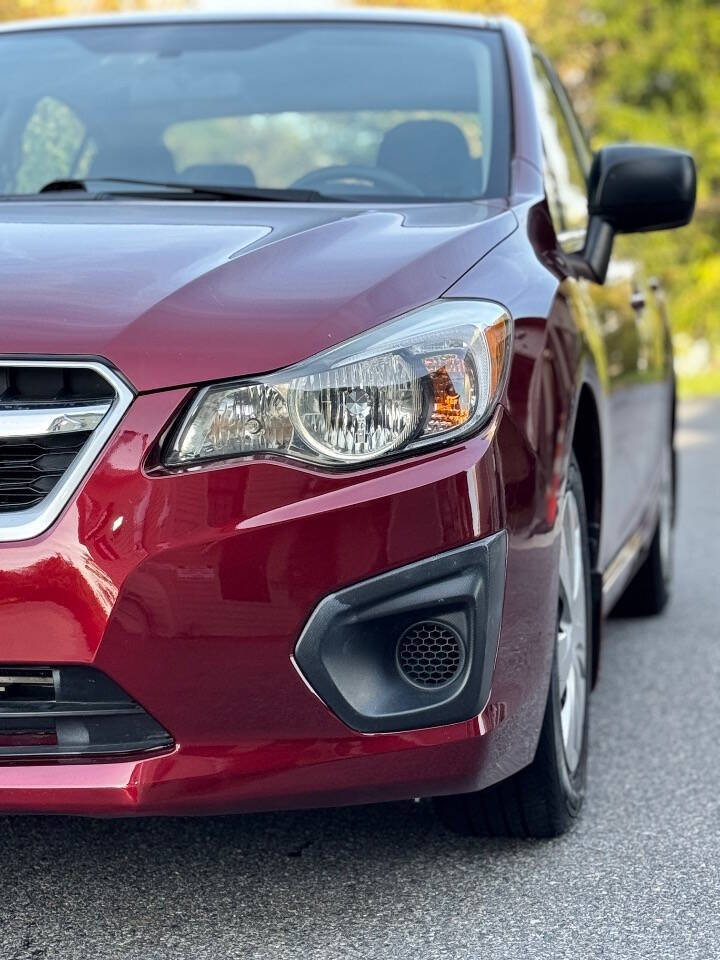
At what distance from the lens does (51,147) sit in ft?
12.4

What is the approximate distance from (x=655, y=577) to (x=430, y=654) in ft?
9.21

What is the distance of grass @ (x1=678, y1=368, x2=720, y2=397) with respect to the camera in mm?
16422

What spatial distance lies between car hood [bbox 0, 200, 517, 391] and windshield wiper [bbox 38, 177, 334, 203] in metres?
0.34

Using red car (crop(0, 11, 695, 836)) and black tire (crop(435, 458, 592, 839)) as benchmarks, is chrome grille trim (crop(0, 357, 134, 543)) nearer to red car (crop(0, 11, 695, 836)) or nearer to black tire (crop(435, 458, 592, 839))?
red car (crop(0, 11, 695, 836))

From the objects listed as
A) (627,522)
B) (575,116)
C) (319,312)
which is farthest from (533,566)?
(575,116)

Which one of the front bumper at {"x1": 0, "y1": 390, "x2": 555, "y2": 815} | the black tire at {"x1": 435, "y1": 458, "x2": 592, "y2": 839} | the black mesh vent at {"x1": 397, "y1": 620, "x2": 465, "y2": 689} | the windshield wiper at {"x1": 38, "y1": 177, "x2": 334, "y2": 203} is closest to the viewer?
the front bumper at {"x1": 0, "y1": 390, "x2": 555, "y2": 815}

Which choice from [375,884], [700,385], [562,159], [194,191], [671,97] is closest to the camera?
[375,884]

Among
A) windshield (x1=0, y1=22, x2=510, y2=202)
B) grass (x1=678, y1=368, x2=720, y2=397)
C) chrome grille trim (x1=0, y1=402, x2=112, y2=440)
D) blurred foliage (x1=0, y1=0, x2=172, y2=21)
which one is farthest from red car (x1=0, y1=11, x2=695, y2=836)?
blurred foliage (x1=0, y1=0, x2=172, y2=21)

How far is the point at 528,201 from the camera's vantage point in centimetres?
322

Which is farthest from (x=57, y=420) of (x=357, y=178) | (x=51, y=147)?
(x=51, y=147)

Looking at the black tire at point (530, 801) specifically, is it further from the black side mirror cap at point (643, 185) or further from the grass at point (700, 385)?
the grass at point (700, 385)

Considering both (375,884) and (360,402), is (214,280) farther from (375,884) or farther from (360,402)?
(375,884)

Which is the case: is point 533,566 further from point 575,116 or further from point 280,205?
point 575,116

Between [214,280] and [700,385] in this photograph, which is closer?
[214,280]
